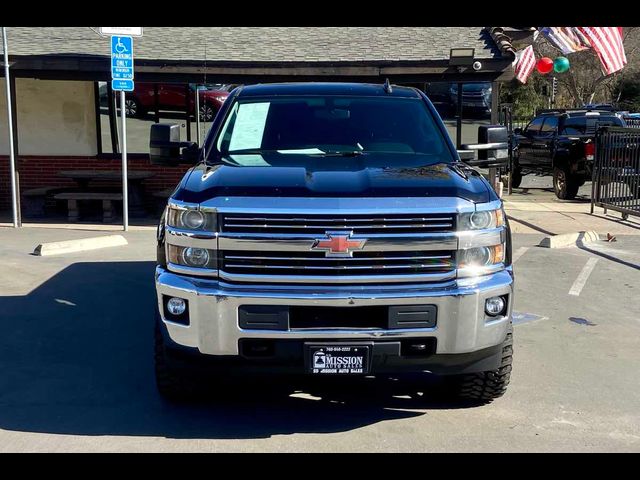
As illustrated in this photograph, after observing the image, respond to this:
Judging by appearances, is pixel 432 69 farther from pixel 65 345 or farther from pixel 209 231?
pixel 209 231

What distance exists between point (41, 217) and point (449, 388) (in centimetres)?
1074

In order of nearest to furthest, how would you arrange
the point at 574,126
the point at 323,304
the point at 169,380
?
1. the point at 323,304
2. the point at 169,380
3. the point at 574,126

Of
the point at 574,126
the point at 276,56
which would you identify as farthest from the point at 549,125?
the point at 276,56

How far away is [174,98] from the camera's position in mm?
14336

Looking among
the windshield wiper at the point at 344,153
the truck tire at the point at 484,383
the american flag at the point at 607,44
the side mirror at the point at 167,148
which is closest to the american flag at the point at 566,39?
the american flag at the point at 607,44

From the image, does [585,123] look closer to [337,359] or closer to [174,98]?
[174,98]

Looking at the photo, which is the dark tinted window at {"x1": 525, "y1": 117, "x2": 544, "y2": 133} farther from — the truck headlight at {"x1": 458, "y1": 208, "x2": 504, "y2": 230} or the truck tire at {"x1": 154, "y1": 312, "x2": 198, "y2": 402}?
the truck tire at {"x1": 154, "y1": 312, "x2": 198, "y2": 402}

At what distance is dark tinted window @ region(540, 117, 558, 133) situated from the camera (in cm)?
1880

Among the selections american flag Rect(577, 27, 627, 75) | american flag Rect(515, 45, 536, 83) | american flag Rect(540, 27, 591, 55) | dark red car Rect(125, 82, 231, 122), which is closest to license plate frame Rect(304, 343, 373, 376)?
dark red car Rect(125, 82, 231, 122)

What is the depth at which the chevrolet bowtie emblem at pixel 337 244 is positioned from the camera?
418 cm

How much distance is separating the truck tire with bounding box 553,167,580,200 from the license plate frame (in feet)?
44.4

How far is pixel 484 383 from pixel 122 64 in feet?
25.8

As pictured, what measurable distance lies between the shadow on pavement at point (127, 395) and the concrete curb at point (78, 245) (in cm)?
297
